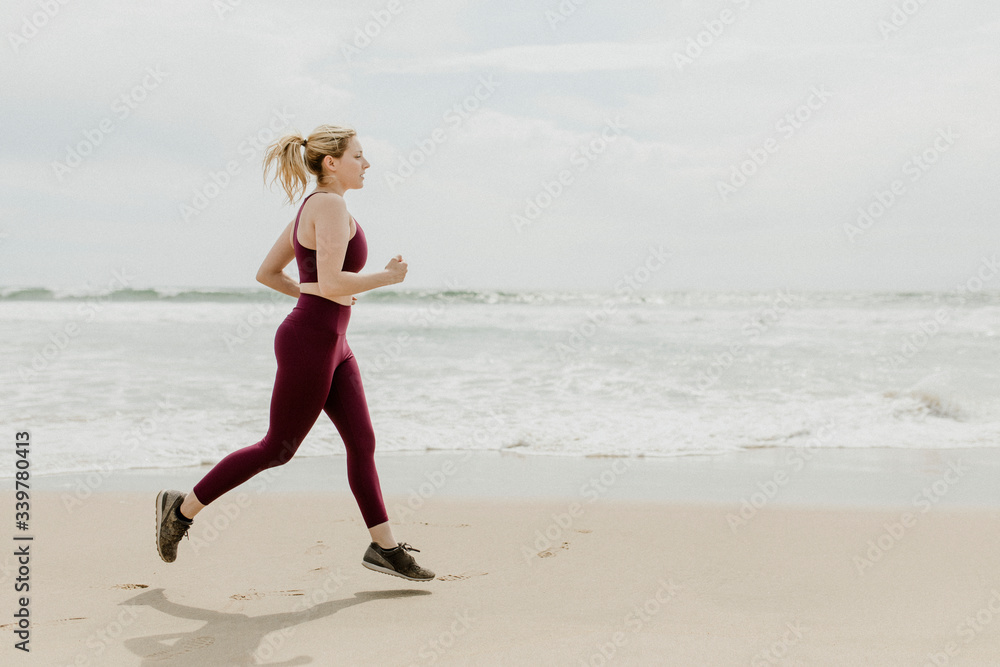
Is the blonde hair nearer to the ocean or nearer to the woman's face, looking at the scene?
the woman's face

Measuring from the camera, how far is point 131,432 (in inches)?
251

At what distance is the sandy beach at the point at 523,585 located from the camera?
2.46m

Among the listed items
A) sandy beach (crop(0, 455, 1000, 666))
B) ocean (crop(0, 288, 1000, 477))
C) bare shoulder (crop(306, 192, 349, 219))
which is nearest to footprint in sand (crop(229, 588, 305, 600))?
sandy beach (crop(0, 455, 1000, 666))

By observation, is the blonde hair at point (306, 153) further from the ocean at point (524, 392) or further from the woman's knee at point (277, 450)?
the ocean at point (524, 392)

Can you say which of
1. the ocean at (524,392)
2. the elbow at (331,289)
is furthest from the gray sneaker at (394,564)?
the ocean at (524,392)

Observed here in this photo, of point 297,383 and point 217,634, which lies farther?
point 297,383

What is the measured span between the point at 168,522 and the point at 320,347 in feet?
3.20

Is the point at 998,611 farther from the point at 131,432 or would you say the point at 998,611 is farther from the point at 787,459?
the point at 131,432

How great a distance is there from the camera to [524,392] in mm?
8578

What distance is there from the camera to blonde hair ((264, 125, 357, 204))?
9.57ft

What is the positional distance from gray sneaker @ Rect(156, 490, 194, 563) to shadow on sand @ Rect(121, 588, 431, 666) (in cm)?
20

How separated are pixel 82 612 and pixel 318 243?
1.65 m

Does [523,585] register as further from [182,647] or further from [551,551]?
[182,647]

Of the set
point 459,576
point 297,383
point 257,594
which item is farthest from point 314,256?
point 459,576
